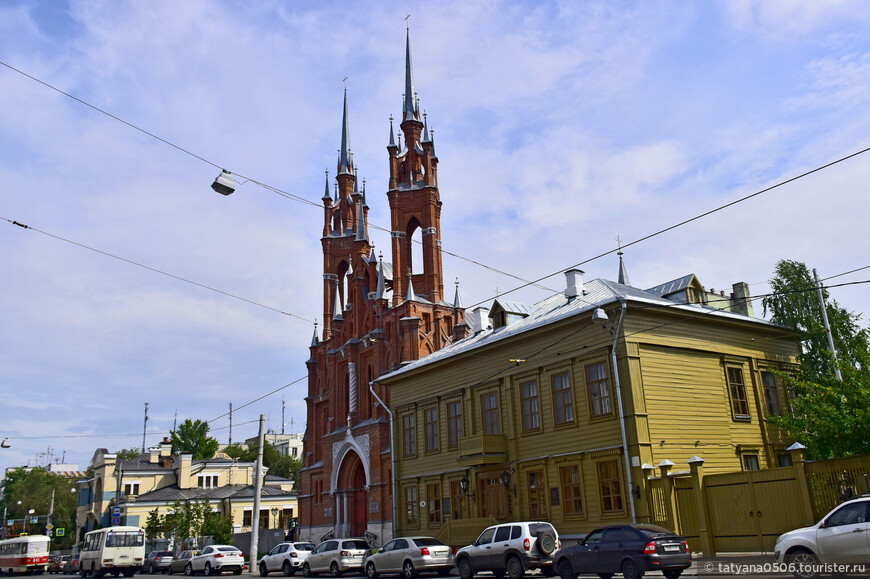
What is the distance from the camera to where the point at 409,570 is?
23.9 m

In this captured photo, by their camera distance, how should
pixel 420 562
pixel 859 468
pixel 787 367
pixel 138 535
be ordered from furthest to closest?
pixel 138 535 → pixel 787 367 → pixel 420 562 → pixel 859 468

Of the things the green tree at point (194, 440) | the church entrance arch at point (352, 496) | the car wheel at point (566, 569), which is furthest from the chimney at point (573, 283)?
the green tree at point (194, 440)

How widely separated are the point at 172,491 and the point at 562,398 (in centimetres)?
4690

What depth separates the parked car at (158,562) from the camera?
4126 centimetres

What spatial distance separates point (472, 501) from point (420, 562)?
6.50 m

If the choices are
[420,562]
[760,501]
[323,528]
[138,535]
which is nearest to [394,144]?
[323,528]

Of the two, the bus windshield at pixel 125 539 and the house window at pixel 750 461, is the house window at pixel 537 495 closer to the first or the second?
the house window at pixel 750 461

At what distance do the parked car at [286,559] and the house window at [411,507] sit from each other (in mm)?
5006

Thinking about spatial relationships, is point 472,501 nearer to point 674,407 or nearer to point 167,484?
point 674,407

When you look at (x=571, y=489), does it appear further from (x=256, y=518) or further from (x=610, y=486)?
(x=256, y=518)

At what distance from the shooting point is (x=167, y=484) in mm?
64875

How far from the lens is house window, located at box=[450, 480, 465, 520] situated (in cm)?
3061

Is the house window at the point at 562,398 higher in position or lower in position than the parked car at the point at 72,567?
higher

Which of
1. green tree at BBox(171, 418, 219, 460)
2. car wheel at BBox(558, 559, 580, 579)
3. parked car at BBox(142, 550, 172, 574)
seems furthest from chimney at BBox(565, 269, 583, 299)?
green tree at BBox(171, 418, 219, 460)
